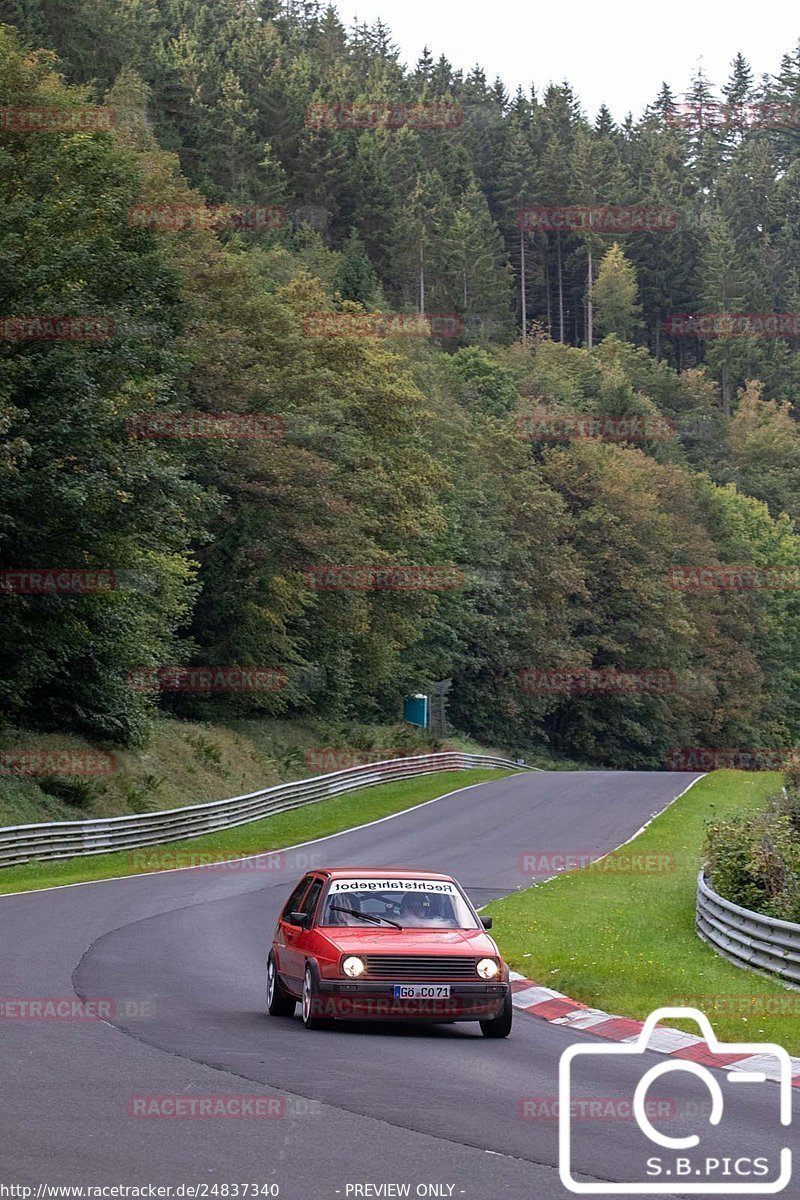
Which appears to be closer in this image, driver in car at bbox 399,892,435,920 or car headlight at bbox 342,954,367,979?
car headlight at bbox 342,954,367,979

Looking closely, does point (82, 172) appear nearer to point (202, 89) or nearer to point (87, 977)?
point (87, 977)

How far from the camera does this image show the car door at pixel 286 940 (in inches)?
555

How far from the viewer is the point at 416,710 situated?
70.1 m

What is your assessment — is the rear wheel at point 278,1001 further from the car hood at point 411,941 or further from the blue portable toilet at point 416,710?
the blue portable toilet at point 416,710

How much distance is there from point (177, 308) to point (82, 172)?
515cm

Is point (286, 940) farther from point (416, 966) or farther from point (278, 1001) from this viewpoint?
point (416, 966)

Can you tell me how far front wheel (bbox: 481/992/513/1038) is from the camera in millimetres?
13258

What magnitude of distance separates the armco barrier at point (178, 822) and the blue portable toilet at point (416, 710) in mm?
9061

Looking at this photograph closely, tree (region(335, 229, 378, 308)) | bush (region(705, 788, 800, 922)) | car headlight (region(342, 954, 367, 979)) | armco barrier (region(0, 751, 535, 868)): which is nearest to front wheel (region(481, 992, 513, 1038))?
car headlight (region(342, 954, 367, 979))

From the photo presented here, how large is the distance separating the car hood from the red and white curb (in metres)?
1.40

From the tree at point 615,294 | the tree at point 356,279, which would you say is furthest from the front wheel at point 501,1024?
the tree at point 615,294

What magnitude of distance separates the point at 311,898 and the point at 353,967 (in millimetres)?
1818

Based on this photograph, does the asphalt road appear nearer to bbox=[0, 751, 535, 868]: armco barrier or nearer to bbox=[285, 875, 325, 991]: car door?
bbox=[285, 875, 325, 991]: car door

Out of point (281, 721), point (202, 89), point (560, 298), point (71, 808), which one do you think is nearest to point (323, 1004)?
point (71, 808)
